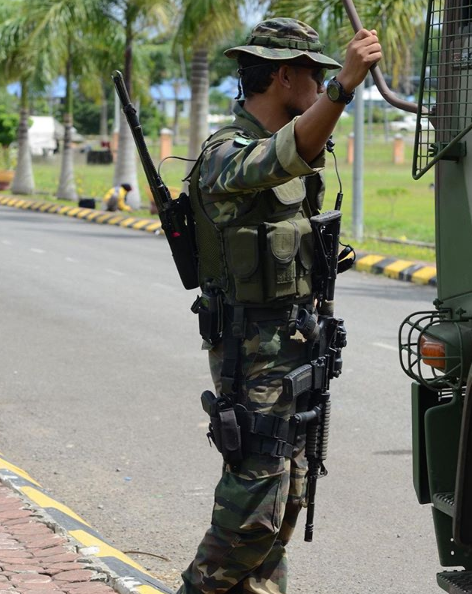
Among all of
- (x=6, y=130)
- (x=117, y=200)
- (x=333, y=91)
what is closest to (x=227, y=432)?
(x=333, y=91)

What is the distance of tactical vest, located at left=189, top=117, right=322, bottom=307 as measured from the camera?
3.43 metres

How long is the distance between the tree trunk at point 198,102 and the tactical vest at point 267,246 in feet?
60.9

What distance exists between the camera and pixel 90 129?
259 feet

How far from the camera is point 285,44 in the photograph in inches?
135

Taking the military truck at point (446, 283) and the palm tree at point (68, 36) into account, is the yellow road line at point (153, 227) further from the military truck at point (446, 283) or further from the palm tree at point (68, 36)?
the military truck at point (446, 283)

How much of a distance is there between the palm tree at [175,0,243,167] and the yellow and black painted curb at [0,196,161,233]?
1663 mm

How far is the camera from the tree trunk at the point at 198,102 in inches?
868

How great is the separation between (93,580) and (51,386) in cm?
388

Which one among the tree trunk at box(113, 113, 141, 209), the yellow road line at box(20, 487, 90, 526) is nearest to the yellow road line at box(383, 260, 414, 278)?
the yellow road line at box(20, 487, 90, 526)

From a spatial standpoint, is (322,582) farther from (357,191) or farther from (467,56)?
(357,191)

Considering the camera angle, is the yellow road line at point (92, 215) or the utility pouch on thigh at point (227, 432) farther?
the yellow road line at point (92, 215)

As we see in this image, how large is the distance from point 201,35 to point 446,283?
57.2ft

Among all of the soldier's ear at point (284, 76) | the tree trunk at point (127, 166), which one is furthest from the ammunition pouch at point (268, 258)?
the tree trunk at point (127, 166)

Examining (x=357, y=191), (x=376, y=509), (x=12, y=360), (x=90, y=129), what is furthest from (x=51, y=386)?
(x=90, y=129)
